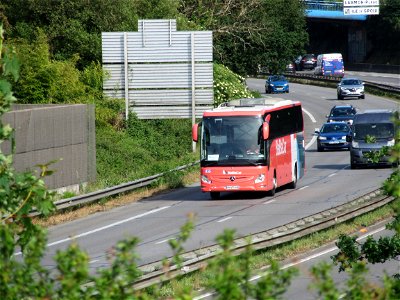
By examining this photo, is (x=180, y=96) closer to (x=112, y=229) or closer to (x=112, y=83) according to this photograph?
(x=112, y=83)

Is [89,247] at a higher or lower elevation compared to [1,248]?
lower

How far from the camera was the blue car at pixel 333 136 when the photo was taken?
163ft

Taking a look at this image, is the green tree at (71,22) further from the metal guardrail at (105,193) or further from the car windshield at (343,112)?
the car windshield at (343,112)

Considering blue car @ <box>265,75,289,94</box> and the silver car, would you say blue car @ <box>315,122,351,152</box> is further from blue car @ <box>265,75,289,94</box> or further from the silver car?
blue car @ <box>265,75,289,94</box>

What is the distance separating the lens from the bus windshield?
31.0 metres

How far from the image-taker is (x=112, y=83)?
41.9 m

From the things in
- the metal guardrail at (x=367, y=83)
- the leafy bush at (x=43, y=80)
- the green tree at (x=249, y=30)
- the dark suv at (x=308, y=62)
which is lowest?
the metal guardrail at (x=367, y=83)

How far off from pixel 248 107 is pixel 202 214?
5058mm

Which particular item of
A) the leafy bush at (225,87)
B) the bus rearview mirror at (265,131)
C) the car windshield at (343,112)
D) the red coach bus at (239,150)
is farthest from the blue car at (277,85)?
the bus rearview mirror at (265,131)

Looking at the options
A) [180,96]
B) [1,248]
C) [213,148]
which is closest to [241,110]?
[213,148]

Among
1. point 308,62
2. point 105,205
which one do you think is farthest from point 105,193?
point 308,62

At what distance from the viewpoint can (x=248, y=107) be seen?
32.1 meters

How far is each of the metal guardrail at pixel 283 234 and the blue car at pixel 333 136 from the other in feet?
68.0

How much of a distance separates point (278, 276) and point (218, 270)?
13.6 inches
